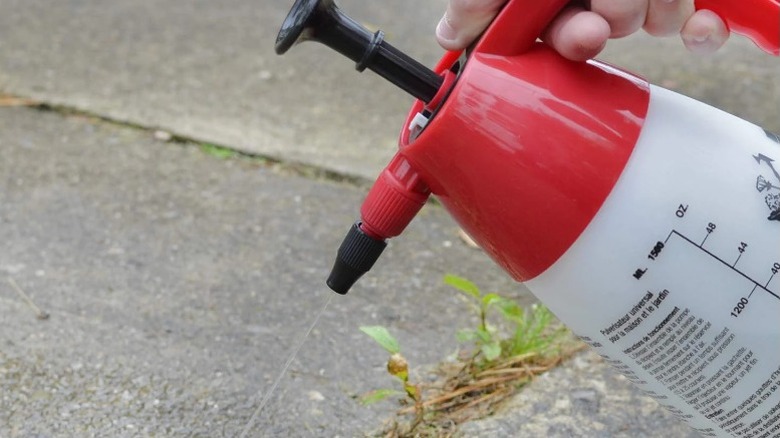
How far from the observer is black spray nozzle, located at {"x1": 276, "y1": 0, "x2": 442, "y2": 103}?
0.80 metres

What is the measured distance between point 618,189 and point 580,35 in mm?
130

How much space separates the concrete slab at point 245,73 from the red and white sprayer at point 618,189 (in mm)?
993

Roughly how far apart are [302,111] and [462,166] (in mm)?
1279

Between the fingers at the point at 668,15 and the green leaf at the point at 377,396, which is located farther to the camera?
the green leaf at the point at 377,396

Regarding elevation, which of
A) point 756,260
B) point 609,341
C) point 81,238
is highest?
point 756,260

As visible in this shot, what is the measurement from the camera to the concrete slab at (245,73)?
6.42 ft

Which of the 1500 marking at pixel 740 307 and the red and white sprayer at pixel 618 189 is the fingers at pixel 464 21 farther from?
the 1500 marking at pixel 740 307

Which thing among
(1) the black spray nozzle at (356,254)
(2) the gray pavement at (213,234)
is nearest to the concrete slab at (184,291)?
(2) the gray pavement at (213,234)

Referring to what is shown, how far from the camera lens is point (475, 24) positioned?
85cm

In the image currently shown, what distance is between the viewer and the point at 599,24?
2.64 ft

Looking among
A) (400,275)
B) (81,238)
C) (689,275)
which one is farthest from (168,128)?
(689,275)

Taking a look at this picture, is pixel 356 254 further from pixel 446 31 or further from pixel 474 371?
pixel 474 371

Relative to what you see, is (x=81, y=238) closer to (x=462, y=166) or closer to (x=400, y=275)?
(x=400, y=275)

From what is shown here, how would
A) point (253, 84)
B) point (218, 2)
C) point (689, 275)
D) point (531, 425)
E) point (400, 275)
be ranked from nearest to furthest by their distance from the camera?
point (689, 275) < point (531, 425) < point (400, 275) < point (253, 84) < point (218, 2)
